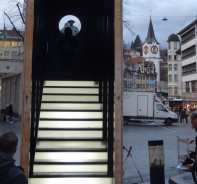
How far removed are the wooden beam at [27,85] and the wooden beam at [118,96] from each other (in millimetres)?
1648

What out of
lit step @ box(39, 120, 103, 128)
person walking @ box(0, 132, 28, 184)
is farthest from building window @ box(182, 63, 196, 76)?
person walking @ box(0, 132, 28, 184)

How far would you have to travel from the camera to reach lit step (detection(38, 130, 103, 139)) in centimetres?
711

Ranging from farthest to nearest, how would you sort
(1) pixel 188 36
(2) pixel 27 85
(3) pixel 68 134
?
1. (1) pixel 188 36
2. (2) pixel 27 85
3. (3) pixel 68 134

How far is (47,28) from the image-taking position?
12633 millimetres

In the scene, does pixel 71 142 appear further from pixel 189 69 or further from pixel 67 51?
pixel 189 69

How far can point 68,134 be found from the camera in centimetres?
719

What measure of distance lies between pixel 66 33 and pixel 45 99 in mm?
3126

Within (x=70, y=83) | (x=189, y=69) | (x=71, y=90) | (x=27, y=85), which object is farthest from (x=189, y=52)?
(x=27, y=85)

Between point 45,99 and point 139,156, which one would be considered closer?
point 45,99

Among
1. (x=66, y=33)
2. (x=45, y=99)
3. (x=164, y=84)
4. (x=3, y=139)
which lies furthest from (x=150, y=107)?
(x=164, y=84)

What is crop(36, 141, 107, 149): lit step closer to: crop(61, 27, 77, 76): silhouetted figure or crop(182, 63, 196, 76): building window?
crop(61, 27, 77, 76): silhouetted figure

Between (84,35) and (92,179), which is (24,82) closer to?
(92,179)

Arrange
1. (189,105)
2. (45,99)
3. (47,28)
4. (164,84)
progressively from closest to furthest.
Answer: (45,99)
(47,28)
(189,105)
(164,84)

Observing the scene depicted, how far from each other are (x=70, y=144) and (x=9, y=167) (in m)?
4.18
